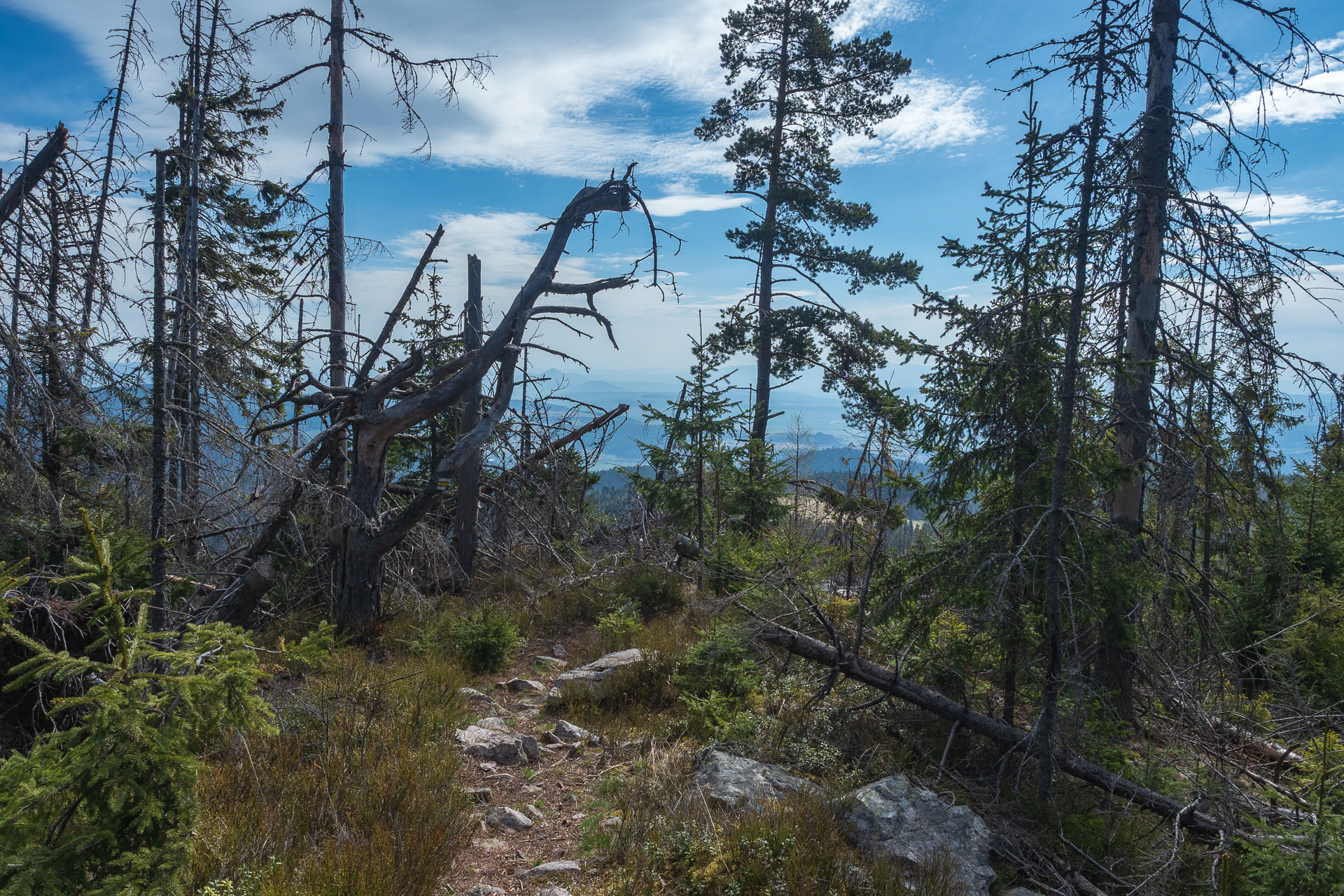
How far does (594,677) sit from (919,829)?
11.4 ft

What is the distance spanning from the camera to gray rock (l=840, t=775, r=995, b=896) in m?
4.04

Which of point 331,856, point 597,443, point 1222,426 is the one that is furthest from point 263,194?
point 1222,426

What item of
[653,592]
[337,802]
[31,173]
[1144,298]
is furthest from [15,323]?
[1144,298]

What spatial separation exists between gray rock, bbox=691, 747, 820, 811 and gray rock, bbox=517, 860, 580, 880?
103 centimetres

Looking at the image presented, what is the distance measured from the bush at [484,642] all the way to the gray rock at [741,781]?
308 cm

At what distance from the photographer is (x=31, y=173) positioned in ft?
16.8

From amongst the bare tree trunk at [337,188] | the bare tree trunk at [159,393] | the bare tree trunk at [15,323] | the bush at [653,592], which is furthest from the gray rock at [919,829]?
the bare tree trunk at [337,188]

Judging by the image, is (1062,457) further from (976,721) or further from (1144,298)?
(1144,298)

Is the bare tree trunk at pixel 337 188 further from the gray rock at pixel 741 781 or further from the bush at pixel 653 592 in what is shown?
the gray rock at pixel 741 781

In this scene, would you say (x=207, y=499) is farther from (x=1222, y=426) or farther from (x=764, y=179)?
(x=764, y=179)

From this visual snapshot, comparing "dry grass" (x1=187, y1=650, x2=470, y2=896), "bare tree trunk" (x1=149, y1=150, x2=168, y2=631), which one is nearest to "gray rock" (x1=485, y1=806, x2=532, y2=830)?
"dry grass" (x1=187, y1=650, x2=470, y2=896)

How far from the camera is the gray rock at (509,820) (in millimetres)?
4562

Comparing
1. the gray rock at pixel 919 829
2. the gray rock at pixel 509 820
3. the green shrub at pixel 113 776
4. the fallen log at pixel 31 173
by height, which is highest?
the fallen log at pixel 31 173

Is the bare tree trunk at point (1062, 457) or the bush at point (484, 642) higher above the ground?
the bare tree trunk at point (1062, 457)
